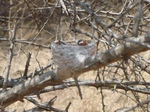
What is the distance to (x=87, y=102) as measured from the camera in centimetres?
312

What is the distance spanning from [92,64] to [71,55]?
67mm

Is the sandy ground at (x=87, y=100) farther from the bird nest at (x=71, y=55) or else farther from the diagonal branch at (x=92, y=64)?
the bird nest at (x=71, y=55)

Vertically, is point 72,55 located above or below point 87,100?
above

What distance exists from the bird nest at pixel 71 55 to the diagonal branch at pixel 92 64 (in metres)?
0.01

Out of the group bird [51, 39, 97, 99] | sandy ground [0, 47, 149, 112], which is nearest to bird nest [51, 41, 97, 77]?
bird [51, 39, 97, 99]

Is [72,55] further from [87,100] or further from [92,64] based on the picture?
[87,100]

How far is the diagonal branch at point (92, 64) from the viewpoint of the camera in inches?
27.5

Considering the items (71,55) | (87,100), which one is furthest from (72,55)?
(87,100)

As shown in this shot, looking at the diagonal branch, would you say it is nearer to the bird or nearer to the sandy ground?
the bird

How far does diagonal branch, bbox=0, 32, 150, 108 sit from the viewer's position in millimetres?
698

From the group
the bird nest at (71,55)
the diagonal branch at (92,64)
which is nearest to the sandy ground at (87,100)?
the diagonal branch at (92,64)

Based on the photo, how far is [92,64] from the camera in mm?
777

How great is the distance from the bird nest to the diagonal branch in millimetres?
15

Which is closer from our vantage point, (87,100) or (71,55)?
(71,55)
